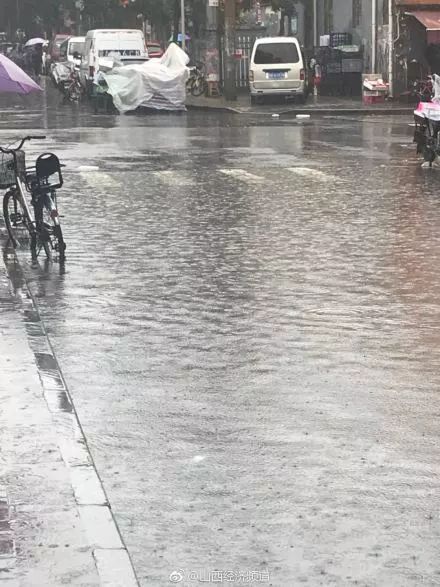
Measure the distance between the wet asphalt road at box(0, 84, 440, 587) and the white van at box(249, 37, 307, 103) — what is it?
69.8ft

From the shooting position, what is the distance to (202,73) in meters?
47.4

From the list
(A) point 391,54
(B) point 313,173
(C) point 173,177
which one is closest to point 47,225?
(C) point 173,177

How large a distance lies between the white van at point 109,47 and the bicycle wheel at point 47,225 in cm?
3072

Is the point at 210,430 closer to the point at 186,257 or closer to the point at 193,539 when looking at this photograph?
the point at 193,539

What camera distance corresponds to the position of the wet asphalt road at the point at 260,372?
5.07 m

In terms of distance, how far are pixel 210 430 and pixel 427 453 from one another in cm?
109

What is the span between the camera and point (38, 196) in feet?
38.6

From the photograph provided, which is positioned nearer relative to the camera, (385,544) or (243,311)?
(385,544)


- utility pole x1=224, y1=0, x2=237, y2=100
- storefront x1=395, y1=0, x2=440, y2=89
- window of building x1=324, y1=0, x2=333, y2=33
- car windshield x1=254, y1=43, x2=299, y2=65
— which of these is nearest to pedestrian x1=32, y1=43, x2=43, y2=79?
window of building x1=324, y1=0, x2=333, y2=33

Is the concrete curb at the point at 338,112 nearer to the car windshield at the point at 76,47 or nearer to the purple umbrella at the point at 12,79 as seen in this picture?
the car windshield at the point at 76,47

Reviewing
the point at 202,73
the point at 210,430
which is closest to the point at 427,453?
the point at 210,430

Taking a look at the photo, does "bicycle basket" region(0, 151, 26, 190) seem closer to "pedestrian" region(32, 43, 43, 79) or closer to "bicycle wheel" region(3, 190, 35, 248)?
"bicycle wheel" region(3, 190, 35, 248)

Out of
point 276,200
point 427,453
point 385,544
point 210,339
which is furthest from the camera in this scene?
point 276,200

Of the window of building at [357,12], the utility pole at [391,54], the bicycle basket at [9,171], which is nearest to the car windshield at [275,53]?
the utility pole at [391,54]
